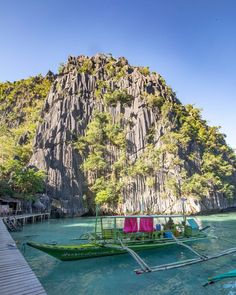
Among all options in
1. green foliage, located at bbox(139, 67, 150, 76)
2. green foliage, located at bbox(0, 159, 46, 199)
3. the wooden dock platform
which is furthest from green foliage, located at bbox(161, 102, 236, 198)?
the wooden dock platform

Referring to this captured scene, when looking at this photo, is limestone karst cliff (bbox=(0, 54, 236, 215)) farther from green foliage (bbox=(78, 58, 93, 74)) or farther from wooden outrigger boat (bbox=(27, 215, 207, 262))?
wooden outrigger boat (bbox=(27, 215, 207, 262))

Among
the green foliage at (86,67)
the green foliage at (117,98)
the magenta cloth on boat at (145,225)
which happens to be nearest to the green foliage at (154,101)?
the green foliage at (117,98)

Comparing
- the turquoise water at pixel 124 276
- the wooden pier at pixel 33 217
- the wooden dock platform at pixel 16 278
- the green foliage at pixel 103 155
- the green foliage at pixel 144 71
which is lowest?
the turquoise water at pixel 124 276

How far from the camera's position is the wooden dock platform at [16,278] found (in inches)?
302

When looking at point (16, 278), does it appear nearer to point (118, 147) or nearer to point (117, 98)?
point (118, 147)

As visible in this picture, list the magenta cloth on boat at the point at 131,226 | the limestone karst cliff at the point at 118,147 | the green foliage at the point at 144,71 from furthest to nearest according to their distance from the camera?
the green foliage at the point at 144,71 < the limestone karst cliff at the point at 118,147 < the magenta cloth on boat at the point at 131,226

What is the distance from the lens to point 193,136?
67.0 meters

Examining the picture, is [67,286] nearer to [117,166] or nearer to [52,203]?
[52,203]

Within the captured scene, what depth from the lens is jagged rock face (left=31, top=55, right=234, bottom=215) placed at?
55.0 meters

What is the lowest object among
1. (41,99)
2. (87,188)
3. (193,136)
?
(87,188)

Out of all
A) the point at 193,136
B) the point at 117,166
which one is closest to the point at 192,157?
the point at 193,136

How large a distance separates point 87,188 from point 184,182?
71.1 ft

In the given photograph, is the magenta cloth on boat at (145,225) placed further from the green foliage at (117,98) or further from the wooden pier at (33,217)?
the green foliage at (117,98)

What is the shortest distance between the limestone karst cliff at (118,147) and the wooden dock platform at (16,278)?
34211 mm
